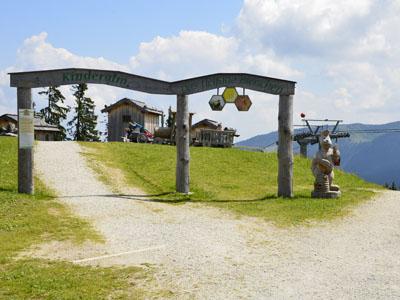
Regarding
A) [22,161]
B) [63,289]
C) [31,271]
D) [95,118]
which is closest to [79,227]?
[31,271]

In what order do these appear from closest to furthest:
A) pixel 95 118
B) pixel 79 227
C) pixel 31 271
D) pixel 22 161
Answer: pixel 31 271
pixel 79 227
pixel 22 161
pixel 95 118

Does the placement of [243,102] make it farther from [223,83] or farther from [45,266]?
[45,266]

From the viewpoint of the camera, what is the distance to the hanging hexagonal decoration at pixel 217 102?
689 inches

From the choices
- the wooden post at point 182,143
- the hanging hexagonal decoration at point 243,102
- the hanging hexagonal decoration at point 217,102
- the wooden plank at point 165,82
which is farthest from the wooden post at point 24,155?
the hanging hexagonal decoration at point 243,102

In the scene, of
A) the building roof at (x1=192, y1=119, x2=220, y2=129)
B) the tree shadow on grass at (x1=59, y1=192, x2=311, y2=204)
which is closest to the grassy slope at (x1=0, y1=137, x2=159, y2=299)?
the tree shadow on grass at (x1=59, y1=192, x2=311, y2=204)

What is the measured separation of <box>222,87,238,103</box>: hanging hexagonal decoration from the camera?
57.2 ft

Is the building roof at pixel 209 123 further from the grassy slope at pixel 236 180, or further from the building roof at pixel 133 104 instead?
the grassy slope at pixel 236 180

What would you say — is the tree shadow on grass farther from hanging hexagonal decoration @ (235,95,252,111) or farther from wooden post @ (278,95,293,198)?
hanging hexagonal decoration @ (235,95,252,111)

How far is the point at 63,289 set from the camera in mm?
6980

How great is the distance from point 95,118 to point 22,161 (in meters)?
40.2

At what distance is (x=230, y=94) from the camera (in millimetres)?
17438

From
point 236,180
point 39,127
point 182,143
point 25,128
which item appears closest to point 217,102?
point 182,143

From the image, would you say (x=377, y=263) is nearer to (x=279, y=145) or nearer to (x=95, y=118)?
(x=279, y=145)

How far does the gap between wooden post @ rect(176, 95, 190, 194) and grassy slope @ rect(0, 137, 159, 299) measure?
16.1ft
